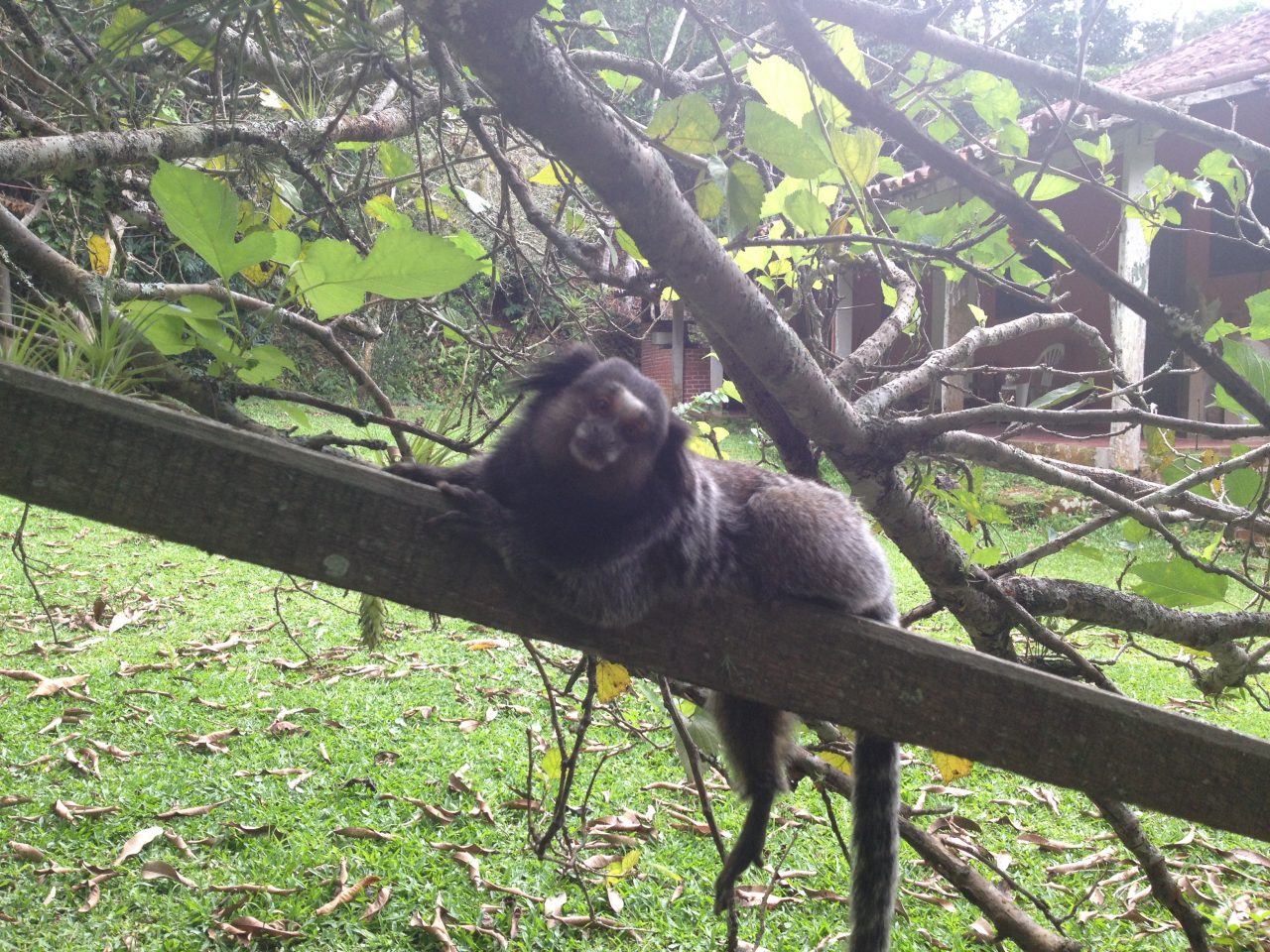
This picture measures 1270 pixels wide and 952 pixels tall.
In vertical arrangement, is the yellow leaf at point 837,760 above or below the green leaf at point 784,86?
below

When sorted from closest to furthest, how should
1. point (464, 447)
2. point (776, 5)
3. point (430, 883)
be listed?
point (776, 5)
point (464, 447)
point (430, 883)

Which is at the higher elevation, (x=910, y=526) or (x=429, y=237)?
(x=429, y=237)

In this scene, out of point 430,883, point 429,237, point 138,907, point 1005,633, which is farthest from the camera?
point 430,883

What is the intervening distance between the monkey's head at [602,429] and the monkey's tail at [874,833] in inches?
35.3

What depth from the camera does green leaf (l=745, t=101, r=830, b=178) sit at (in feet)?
4.85

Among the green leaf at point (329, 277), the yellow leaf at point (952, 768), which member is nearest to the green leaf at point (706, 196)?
the green leaf at point (329, 277)

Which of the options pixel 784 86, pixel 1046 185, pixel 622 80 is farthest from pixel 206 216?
pixel 1046 185

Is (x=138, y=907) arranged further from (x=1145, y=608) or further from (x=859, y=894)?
(x=1145, y=608)

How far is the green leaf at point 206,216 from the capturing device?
3.84ft

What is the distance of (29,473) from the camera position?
45.8 inches

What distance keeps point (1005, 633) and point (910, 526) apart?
1.47ft

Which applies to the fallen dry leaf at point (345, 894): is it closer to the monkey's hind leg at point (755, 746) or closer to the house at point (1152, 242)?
the monkey's hind leg at point (755, 746)

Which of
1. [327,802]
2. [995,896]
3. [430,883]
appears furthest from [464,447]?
[327,802]

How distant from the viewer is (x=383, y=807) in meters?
4.19
